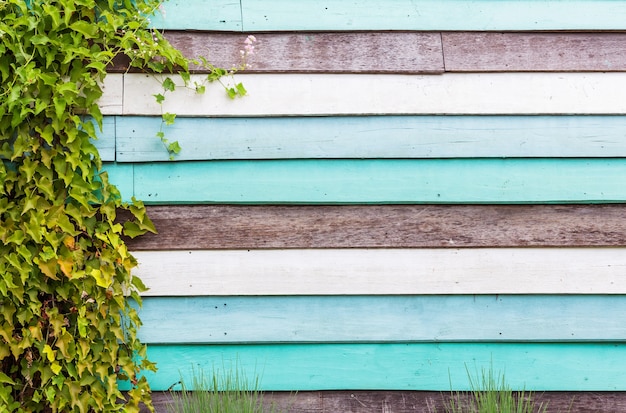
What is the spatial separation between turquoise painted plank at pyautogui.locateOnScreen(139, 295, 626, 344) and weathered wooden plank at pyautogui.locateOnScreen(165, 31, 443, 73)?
73cm

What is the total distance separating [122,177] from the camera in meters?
1.88

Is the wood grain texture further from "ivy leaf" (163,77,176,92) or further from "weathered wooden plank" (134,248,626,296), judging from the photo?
"weathered wooden plank" (134,248,626,296)

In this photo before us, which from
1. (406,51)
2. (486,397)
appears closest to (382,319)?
(486,397)

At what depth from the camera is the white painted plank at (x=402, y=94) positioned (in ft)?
6.19

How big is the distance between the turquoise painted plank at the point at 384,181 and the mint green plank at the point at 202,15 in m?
0.44

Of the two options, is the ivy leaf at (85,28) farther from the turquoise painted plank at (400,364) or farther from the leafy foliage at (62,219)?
the turquoise painted plank at (400,364)

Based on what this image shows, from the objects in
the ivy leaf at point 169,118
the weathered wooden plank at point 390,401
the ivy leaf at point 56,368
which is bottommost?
the weathered wooden plank at point 390,401

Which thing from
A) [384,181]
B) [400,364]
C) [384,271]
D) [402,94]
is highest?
[402,94]

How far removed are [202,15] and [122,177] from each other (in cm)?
57

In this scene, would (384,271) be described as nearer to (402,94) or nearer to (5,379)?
(402,94)

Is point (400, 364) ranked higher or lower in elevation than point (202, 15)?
lower

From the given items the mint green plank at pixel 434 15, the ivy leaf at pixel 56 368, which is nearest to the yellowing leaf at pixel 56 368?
the ivy leaf at pixel 56 368

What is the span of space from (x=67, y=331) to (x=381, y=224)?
3.32ft

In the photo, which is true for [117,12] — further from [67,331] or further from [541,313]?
[541,313]
